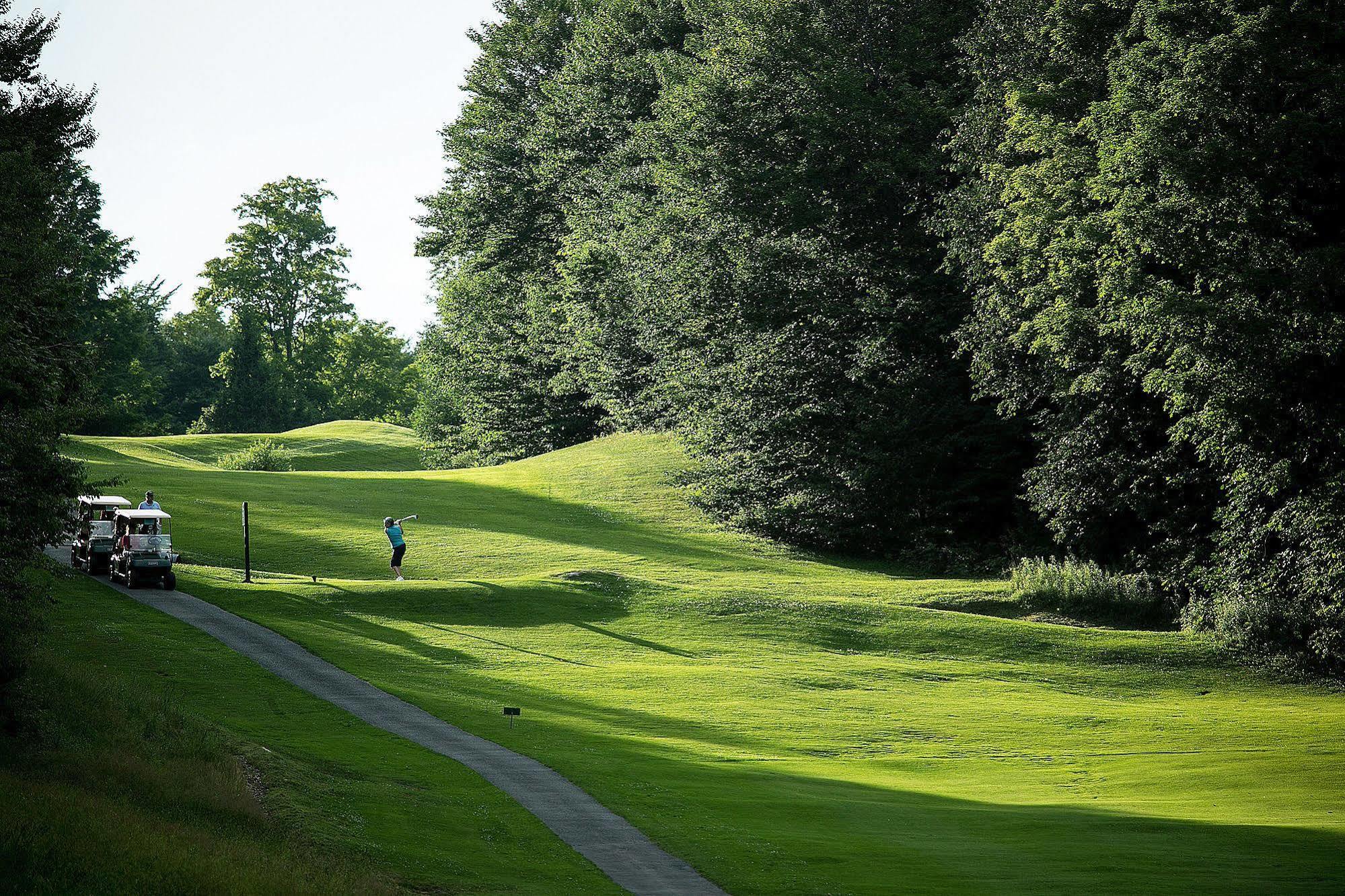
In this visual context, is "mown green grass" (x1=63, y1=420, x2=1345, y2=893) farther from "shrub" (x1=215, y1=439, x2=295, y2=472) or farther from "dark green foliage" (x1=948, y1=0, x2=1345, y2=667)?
"shrub" (x1=215, y1=439, x2=295, y2=472)

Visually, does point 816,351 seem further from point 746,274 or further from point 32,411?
point 32,411

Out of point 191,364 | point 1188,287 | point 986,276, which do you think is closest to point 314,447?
point 191,364

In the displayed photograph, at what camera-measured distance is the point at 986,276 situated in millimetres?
41062

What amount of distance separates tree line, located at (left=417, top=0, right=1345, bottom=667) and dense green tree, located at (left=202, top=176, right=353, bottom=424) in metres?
50.0

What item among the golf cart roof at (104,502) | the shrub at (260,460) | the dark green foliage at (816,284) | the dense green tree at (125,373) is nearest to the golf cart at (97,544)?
the golf cart roof at (104,502)

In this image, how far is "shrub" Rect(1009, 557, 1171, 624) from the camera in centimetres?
3738

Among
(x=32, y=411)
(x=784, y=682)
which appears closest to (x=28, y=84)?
(x=32, y=411)

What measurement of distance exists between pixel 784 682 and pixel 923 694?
10.5ft

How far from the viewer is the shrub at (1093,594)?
123 feet

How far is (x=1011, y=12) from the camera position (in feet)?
133

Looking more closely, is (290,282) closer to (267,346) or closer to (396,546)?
(267,346)

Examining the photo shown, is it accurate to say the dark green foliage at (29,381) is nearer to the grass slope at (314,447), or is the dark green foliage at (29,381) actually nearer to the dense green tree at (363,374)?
the grass slope at (314,447)

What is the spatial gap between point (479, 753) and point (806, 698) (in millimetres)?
9259

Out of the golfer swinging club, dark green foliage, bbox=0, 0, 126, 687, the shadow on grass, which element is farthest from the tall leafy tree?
dark green foliage, bbox=0, 0, 126, 687
